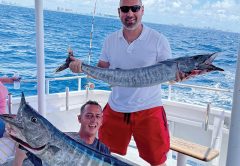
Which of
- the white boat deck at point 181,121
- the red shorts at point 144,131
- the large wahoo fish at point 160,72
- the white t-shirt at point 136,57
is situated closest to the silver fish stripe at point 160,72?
the large wahoo fish at point 160,72

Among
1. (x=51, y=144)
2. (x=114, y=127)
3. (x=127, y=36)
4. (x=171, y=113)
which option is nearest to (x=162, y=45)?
(x=127, y=36)

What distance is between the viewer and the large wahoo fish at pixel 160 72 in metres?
2.03

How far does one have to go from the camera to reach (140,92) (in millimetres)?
2814

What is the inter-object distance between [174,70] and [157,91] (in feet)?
2.66

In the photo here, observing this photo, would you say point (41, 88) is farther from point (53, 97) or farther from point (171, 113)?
point (171, 113)

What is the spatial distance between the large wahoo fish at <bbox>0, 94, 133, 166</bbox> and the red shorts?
4.48ft

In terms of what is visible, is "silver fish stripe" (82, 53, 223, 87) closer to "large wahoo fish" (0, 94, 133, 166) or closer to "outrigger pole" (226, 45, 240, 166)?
"outrigger pole" (226, 45, 240, 166)

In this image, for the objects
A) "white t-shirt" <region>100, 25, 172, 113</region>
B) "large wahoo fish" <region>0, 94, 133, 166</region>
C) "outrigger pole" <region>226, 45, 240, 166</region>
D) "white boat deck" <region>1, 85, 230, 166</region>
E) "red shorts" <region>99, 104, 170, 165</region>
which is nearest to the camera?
"large wahoo fish" <region>0, 94, 133, 166</region>

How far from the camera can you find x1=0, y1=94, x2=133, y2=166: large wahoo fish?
1438 mm

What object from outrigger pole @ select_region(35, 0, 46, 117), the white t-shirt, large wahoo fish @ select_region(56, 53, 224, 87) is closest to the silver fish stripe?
large wahoo fish @ select_region(56, 53, 224, 87)

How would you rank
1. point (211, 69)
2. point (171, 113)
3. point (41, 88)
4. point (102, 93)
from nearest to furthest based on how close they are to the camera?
1. point (211, 69)
2. point (41, 88)
3. point (171, 113)
4. point (102, 93)

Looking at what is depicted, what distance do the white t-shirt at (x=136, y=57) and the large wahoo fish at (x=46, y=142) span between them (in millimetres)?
1297

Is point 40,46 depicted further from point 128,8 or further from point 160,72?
point 160,72

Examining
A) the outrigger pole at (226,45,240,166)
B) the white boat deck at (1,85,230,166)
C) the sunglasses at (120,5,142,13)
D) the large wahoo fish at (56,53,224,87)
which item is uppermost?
the sunglasses at (120,5,142,13)
